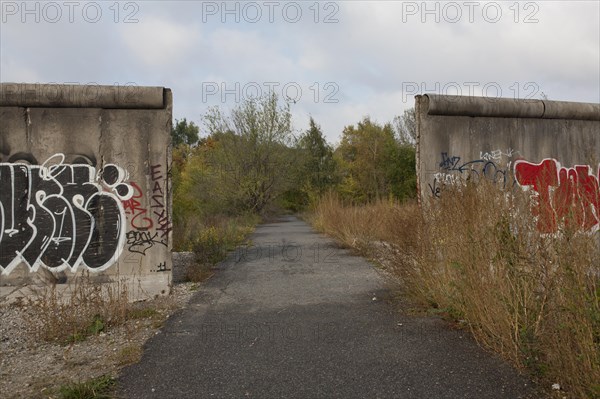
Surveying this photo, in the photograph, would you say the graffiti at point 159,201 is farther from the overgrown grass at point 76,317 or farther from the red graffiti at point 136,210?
the overgrown grass at point 76,317

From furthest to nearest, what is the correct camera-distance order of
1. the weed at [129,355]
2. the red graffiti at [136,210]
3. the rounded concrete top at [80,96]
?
1. the red graffiti at [136,210]
2. the rounded concrete top at [80,96]
3. the weed at [129,355]

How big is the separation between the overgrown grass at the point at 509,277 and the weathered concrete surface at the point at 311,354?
0.27 m

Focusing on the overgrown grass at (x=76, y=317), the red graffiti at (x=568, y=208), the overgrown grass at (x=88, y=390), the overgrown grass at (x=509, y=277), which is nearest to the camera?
the overgrown grass at (x=509, y=277)

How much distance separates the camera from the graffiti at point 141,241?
6445 millimetres

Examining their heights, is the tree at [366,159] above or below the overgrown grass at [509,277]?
above

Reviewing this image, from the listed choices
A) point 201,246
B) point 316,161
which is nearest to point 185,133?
point 316,161

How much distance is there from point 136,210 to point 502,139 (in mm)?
5725

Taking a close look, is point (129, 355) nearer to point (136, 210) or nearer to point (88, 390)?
point (88, 390)

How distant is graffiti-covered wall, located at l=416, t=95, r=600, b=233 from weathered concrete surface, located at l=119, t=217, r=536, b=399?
207 centimetres

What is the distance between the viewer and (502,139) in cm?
700

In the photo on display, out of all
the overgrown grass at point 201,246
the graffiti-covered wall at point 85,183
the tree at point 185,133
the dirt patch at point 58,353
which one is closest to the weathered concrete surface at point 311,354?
the dirt patch at point 58,353

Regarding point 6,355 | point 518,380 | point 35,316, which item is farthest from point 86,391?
point 518,380

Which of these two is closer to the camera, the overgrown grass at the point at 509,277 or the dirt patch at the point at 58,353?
the overgrown grass at the point at 509,277

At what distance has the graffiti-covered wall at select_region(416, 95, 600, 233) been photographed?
262 inches
